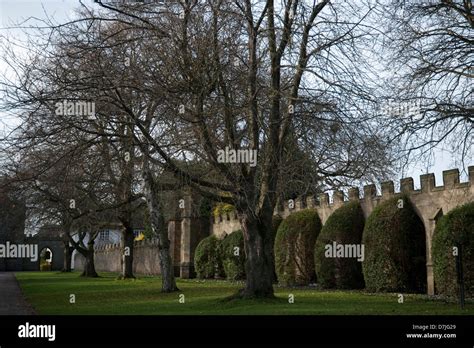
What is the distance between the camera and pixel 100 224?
109ft

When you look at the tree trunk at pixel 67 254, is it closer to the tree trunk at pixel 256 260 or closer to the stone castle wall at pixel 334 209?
the stone castle wall at pixel 334 209

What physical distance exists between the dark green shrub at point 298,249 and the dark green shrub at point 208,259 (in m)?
8.37

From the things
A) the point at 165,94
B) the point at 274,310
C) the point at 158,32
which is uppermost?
the point at 158,32

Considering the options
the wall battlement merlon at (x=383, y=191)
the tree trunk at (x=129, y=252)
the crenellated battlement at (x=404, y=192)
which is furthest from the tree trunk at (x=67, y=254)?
the crenellated battlement at (x=404, y=192)

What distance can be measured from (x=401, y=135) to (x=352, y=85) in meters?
1.82

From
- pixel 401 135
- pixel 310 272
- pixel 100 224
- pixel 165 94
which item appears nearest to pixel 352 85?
pixel 401 135

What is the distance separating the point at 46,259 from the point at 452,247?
78292 mm

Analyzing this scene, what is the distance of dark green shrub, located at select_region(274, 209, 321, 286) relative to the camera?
29.3m

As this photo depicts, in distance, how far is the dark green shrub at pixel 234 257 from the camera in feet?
114

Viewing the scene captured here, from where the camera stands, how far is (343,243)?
26.0 m

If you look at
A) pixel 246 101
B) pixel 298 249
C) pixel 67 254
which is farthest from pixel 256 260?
pixel 67 254

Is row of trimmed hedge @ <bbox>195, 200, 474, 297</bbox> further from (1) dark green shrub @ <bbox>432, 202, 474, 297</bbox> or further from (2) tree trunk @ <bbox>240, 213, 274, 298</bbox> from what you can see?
(2) tree trunk @ <bbox>240, 213, 274, 298</bbox>
